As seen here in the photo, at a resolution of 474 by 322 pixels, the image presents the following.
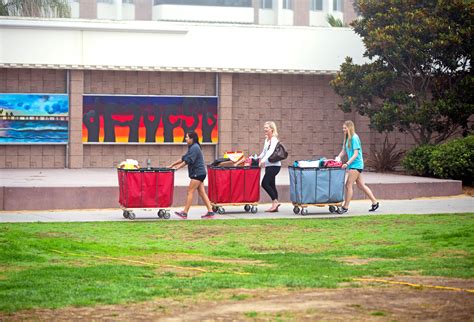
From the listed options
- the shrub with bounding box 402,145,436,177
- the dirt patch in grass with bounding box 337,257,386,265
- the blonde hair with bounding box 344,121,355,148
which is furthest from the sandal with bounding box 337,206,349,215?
the dirt patch in grass with bounding box 337,257,386,265

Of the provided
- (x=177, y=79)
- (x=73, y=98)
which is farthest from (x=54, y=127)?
(x=177, y=79)

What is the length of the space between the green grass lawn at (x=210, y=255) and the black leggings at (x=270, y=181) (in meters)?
2.10

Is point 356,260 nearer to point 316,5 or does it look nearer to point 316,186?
point 316,186

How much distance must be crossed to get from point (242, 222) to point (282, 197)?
4.91m

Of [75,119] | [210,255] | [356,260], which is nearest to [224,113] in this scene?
[75,119]

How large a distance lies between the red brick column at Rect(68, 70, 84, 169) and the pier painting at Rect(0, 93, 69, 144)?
159mm

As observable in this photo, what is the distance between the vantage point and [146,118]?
35125mm

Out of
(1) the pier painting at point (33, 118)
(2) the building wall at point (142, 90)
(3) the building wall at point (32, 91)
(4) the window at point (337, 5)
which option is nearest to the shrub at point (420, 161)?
(2) the building wall at point (142, 90)

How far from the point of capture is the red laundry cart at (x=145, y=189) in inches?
850

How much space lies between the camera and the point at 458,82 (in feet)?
107

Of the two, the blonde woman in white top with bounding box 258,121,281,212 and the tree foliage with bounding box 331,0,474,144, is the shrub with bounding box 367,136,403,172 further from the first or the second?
the blonde woman in white top with bounding box 258,121,281,212

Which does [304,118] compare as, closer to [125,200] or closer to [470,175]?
[470,175]

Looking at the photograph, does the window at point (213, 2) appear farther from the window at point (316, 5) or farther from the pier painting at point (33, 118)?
the pier painting at point (33, 118)

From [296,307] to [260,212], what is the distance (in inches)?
503
